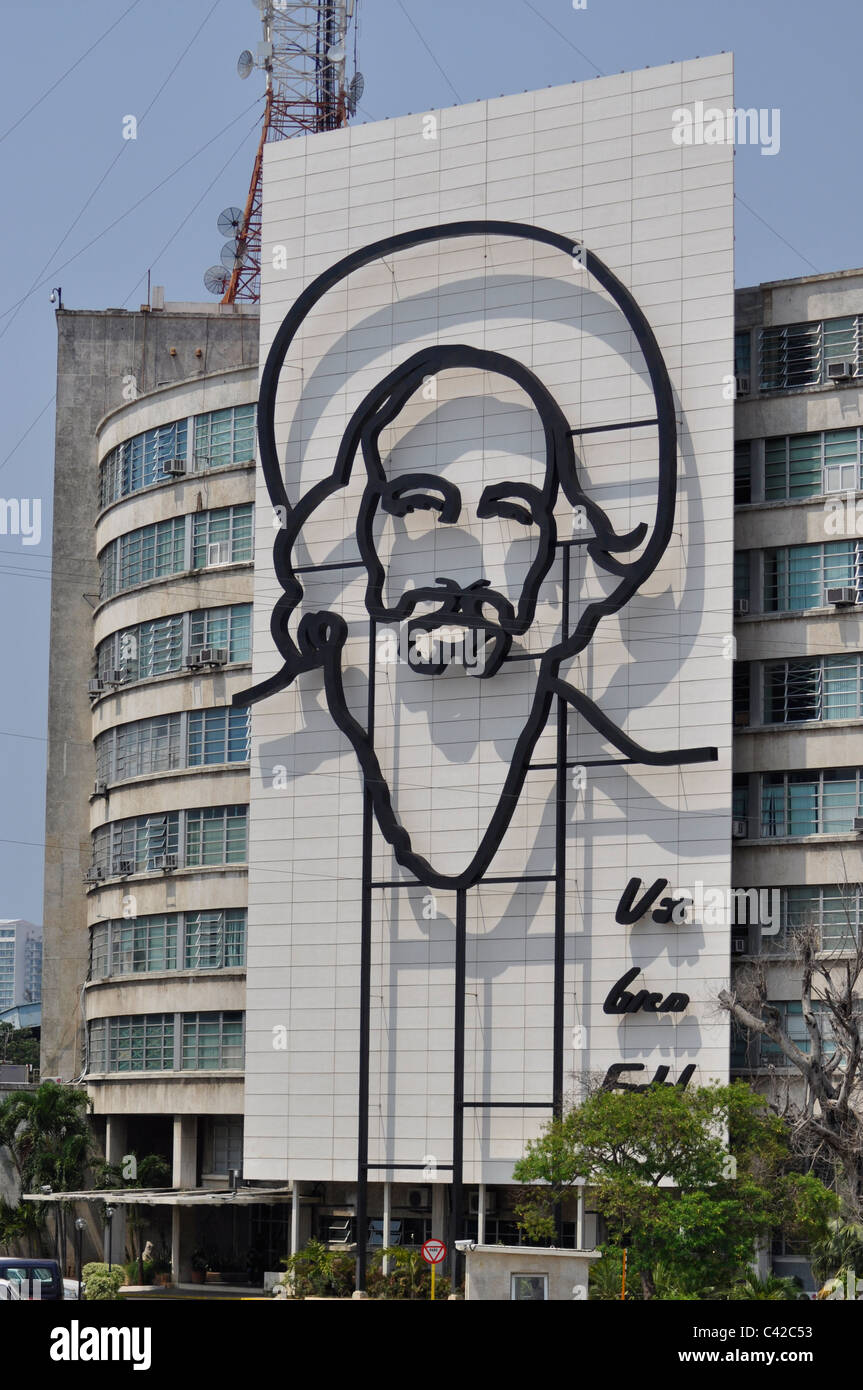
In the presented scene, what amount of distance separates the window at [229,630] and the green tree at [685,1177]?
2157 cm

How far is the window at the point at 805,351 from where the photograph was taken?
4931 centimetres

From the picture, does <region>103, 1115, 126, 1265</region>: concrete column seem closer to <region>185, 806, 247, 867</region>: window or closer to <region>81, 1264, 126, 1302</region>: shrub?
<region>81, 1264, 126, 1302</region>: shrub

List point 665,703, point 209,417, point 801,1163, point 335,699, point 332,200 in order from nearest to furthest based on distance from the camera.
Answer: point 801,1163, point 665,703, point 335,699, point 332,200, point 209,417

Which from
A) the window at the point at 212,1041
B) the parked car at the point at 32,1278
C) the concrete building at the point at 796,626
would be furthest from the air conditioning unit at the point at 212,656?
the parked car at the point at 32,1278

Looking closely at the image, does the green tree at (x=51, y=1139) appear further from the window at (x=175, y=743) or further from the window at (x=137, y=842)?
the window at (x=175, y=743)

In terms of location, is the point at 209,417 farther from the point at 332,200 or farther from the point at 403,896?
the point at 403,896

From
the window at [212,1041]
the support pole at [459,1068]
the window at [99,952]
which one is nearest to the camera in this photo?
the support pole at [459,1068]

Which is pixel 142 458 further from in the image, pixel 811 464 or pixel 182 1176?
pixel 811 464

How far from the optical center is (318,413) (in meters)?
53.2

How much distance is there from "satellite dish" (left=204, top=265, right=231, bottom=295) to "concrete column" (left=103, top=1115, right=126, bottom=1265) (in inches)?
1241

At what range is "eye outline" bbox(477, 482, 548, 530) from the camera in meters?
48.0

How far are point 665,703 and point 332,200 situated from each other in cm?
1791

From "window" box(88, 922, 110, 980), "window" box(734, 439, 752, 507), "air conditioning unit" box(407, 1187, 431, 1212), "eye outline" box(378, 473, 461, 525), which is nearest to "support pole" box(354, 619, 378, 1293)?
"air conditioning unit" box(407, 1187, 431, 1212)
